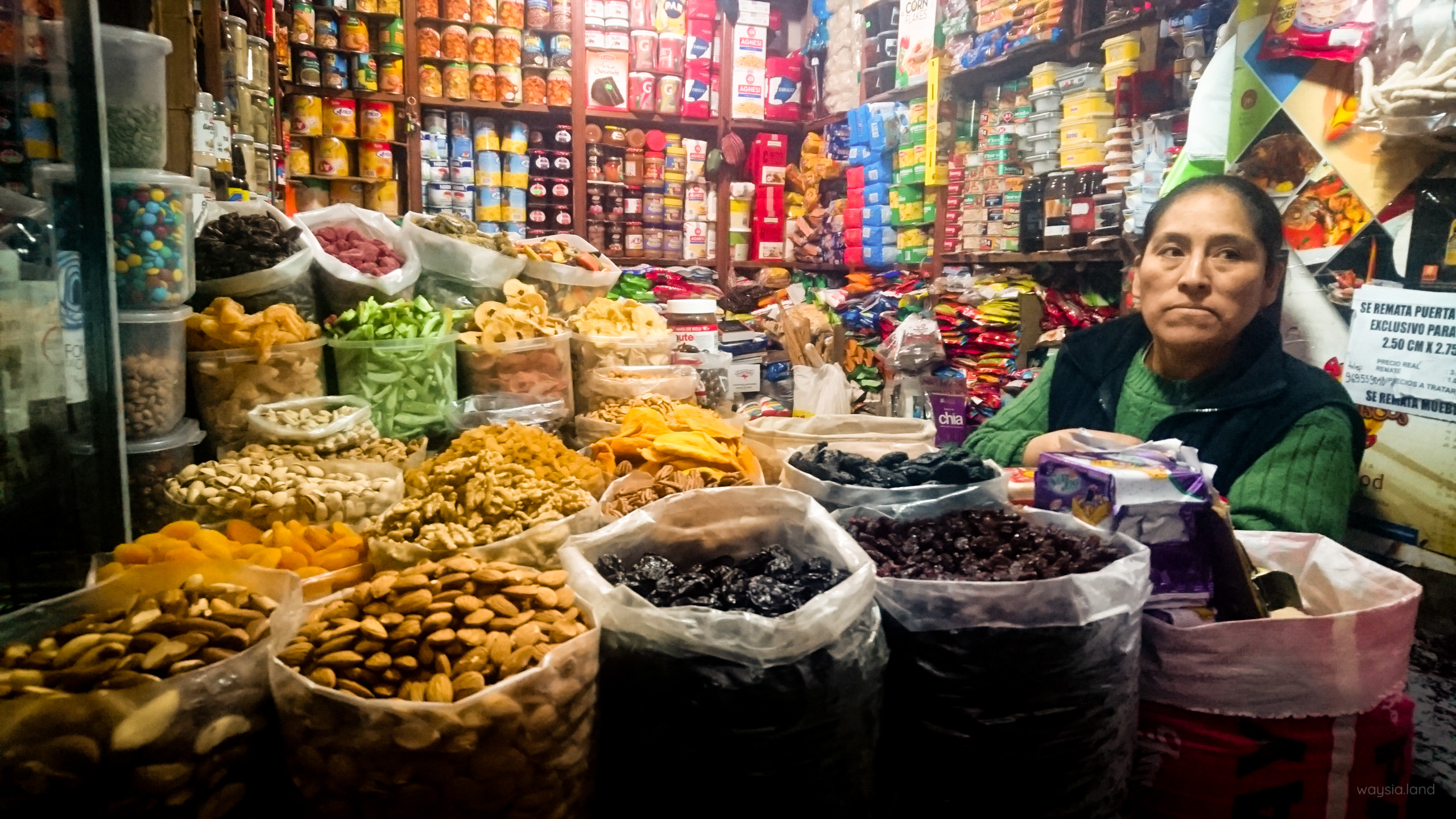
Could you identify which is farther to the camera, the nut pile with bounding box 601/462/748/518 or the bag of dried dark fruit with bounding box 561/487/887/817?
the nut pile with bounding box 601/462/748/518

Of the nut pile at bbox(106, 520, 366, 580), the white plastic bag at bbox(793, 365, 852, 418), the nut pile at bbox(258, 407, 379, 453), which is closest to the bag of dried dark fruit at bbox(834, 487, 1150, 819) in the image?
the nut pile at bbox(106, 520, 366, 580)

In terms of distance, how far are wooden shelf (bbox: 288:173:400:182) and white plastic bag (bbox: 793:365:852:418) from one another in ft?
7.45

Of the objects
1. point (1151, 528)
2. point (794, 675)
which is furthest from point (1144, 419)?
point (794, 675)

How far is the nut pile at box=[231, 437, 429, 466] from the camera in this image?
4.84ft

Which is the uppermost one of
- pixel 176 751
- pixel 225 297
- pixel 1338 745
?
pixel 225 297

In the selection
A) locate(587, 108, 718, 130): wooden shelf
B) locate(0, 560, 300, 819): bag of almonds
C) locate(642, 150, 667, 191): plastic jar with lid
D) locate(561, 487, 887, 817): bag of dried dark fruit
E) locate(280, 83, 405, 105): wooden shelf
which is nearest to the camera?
locate(0, 560, 300, 819): bag of almonds

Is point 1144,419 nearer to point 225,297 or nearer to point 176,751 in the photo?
point 176,751

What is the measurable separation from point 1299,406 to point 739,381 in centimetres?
297

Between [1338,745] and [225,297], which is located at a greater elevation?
[225,297]

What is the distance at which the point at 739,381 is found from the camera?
4.37 meters

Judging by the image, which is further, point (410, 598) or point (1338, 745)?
point (1338, 745)

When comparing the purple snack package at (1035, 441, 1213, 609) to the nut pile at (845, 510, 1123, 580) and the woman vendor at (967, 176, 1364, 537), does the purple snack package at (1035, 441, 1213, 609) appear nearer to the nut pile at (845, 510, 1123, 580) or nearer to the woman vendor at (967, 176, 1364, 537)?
the nut pile at (845, 510, 1123, 580)

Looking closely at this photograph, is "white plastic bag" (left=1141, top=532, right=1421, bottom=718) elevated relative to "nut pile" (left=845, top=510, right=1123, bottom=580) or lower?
lower

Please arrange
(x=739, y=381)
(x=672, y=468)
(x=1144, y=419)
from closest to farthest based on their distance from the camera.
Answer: (x=672, y=468)
(x=1144, y=419)
(x=739, y=381)
